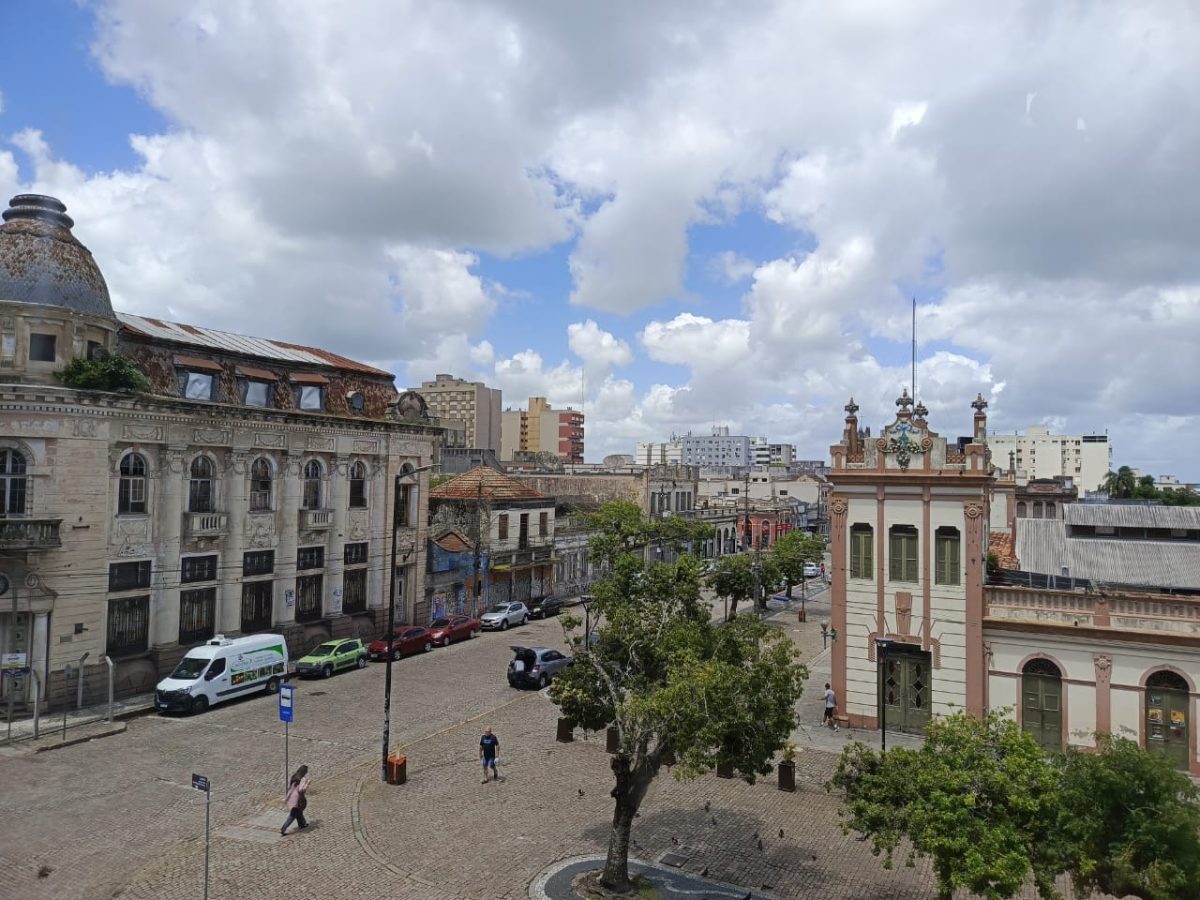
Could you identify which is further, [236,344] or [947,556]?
[236,344]

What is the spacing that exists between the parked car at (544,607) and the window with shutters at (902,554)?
2706 centimetres

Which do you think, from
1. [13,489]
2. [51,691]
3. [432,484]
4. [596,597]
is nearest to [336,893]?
[596,597]

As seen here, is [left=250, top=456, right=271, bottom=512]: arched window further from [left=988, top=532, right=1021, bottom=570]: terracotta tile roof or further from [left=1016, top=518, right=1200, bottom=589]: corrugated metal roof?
[left=988, top=532, right=1021, bottom=570]: terracotta tile roof

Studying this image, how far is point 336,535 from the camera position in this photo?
132ft

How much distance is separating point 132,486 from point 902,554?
28.3 metres

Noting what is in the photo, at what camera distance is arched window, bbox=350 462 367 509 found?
41531 mm

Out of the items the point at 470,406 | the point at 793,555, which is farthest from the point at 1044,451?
the point at 793,555

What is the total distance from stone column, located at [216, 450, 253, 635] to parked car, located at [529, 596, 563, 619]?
775 inches

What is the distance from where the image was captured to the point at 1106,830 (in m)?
11.9

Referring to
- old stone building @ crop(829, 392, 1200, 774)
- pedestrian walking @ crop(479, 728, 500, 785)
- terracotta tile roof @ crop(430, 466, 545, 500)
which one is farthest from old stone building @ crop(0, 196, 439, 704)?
old stone building @ crop(829, 392, 1200, 774)

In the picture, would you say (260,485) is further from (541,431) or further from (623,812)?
(541,431)

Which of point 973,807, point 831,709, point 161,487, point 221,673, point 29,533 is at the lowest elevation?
point 831,709

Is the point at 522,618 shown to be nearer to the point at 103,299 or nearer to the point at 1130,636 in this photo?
the point at 103,299

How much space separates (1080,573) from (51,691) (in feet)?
120
